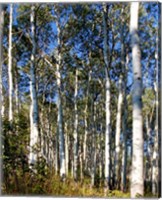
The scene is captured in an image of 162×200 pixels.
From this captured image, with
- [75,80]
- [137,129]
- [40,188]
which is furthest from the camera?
[75,80]

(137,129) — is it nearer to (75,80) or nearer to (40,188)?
(40,188)

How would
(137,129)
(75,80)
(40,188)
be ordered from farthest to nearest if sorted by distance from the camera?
(75,80), (40,188), (137,129)

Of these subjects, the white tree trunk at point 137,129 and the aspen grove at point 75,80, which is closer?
the white tree trunk at point 137,129

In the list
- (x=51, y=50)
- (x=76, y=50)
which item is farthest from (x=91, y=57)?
(x=51, y=50)

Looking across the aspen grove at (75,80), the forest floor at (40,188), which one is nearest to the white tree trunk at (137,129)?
the aspen grove at (75,80)

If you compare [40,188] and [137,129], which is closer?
[137,129]

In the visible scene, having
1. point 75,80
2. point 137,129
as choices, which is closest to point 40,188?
point 137,129

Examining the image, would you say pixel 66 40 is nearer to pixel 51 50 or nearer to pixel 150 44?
pixel 51 50

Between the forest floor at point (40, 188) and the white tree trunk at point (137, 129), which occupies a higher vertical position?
the white tree trunk at point (137, 129)

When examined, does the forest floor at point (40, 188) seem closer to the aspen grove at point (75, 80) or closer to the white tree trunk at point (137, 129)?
the aspen grove at point (75, 80)

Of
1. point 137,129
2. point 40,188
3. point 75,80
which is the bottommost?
point 40,188

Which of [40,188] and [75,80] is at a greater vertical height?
[75,80]

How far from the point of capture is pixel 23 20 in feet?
32.4

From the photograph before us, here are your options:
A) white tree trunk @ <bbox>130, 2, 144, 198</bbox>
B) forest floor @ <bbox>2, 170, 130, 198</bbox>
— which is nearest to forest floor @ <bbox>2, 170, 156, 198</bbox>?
forest floor @ <bbox>2, 170, 130, 198</bbox>
